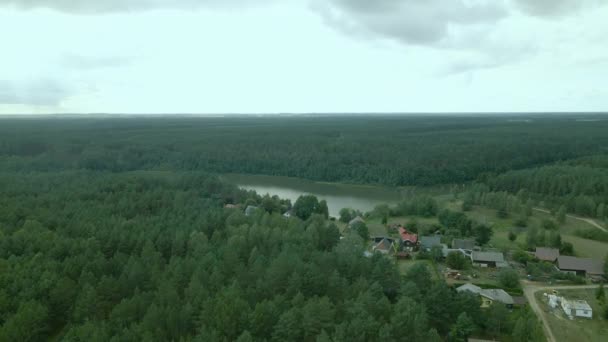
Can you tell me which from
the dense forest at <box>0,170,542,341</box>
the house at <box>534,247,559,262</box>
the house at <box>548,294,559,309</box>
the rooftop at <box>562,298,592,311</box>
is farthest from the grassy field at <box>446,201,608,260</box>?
the dense forest at <box>0,170,542,341</box>

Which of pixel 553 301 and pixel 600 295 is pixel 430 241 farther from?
pixel 600 295

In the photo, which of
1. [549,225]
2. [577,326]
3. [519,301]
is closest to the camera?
[577,326]

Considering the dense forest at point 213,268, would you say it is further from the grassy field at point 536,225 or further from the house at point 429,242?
the house at point 429,242

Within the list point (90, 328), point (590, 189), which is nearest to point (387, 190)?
point (590, 189)

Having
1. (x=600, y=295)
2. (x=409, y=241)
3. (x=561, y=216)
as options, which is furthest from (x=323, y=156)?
(x=600, y=295)

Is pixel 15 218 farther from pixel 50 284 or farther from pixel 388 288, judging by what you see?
pixel 388 288

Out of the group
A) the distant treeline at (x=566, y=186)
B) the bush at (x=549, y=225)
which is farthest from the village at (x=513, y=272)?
the distant treeline at (x=566, y=186)

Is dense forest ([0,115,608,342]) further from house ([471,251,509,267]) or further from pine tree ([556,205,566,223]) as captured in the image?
house ([471,251,509,267])
